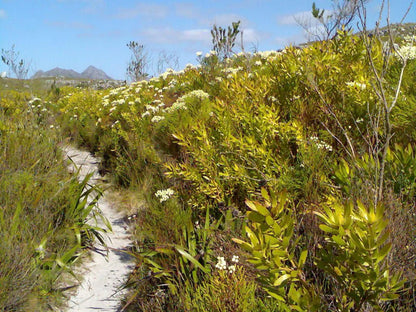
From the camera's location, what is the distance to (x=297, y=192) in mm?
3102

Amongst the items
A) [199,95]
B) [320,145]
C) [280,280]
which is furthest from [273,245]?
[199,95]

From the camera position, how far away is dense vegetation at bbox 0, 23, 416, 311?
1.71m

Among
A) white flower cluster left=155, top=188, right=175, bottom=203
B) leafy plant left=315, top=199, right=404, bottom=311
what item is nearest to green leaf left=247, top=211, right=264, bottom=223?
leafy plant left=315, top=199, right=404, bottom=311

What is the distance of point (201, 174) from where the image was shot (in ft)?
12.5

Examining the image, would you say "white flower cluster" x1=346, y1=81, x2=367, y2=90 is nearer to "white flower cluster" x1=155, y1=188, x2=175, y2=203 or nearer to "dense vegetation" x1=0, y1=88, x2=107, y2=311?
"white flower cluster" x1=155, y1=188, x2=175, y2=203

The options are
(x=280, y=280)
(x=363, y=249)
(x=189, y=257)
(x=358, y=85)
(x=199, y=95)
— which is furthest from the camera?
(x=199, y=95)

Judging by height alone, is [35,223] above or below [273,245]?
below

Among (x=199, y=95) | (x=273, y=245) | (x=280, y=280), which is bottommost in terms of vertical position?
(x=280, y=280)

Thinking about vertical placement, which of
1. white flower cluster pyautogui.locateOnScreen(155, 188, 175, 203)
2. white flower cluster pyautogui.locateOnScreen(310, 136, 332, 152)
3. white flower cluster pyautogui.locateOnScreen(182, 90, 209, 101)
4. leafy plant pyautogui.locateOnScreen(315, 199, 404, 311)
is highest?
white flower cluster pyautogui.locateOnScreen(182, 90, 209, 101)

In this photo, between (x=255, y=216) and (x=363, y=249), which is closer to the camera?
(x=363, y=249)

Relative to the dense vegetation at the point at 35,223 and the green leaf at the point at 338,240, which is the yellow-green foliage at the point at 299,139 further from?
the dense vegetation at the point at 35,223

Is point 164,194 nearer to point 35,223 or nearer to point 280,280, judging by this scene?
point 35,223

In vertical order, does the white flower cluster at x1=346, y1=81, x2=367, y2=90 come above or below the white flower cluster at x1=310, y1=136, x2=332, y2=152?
above

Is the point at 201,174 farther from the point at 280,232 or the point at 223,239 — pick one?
the point at 280,232
